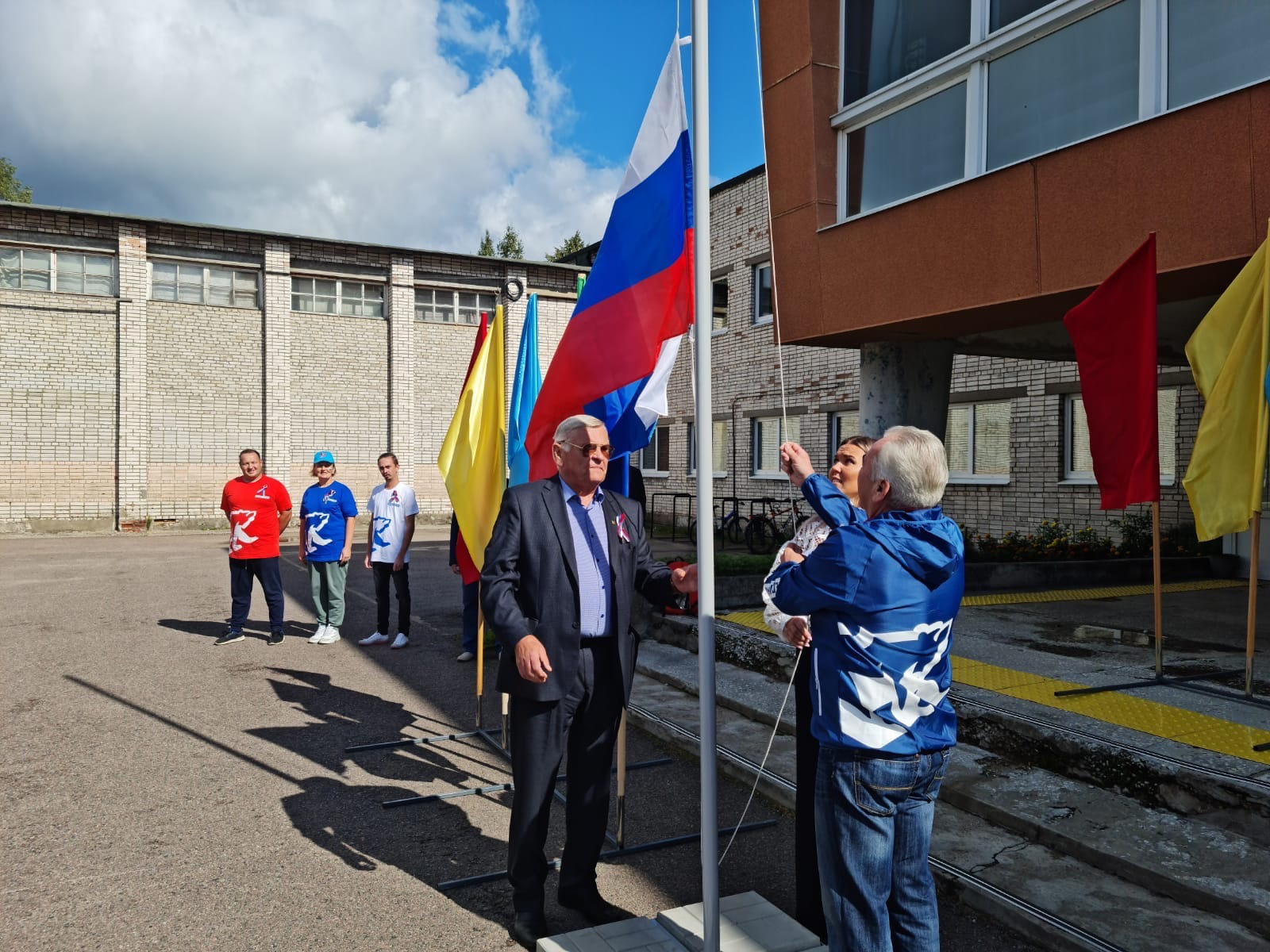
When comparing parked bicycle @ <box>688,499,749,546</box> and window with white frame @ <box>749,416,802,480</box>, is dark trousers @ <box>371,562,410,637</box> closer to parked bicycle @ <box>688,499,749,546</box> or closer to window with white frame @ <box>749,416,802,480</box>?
parked bicycle @ <box>688,499,749,546</box>

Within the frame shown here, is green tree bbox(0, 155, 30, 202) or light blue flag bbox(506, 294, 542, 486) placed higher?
green tree bbox(0, 155, 30, 202)

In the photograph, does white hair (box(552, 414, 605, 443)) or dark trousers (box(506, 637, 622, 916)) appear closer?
dark trousers (box(506, 637, 622, 916))

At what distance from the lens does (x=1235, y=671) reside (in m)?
6.39

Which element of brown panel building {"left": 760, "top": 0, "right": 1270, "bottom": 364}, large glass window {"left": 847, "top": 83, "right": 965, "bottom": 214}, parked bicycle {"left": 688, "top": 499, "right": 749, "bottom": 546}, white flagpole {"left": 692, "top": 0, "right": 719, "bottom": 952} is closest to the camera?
white flagpole {"left": 692, "top": 0, "right": 719, "bottom": 952}

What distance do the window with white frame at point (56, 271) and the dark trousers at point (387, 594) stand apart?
67.0ft

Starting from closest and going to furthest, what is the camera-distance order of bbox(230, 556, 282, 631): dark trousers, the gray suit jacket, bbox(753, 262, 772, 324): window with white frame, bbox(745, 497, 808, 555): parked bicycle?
the gray suit jacket < bbox(230, 556, 282, 631): dark trousers < bbox(745, 497, 808, 555): parked bicycle < bbox(753, 262, 772, 324): window with white frame

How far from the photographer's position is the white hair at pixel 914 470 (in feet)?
8.54

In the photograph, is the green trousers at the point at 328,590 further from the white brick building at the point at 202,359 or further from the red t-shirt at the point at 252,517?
the white brick building at the point at 202,359

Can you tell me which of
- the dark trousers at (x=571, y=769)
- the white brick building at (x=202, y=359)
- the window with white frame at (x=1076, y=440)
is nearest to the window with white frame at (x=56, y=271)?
the white brick building at (x=202, y=359)

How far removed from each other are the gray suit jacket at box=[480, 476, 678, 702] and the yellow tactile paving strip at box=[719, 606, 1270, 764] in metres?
3.04

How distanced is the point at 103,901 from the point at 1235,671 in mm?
6909

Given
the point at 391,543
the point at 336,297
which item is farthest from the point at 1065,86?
the point at 336,297

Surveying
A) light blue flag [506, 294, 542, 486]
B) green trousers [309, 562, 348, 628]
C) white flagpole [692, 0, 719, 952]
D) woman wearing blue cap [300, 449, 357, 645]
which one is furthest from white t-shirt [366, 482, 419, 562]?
white flagpole [692, 0, 719, 952]

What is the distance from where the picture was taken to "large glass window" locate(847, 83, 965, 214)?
841 centimetres
